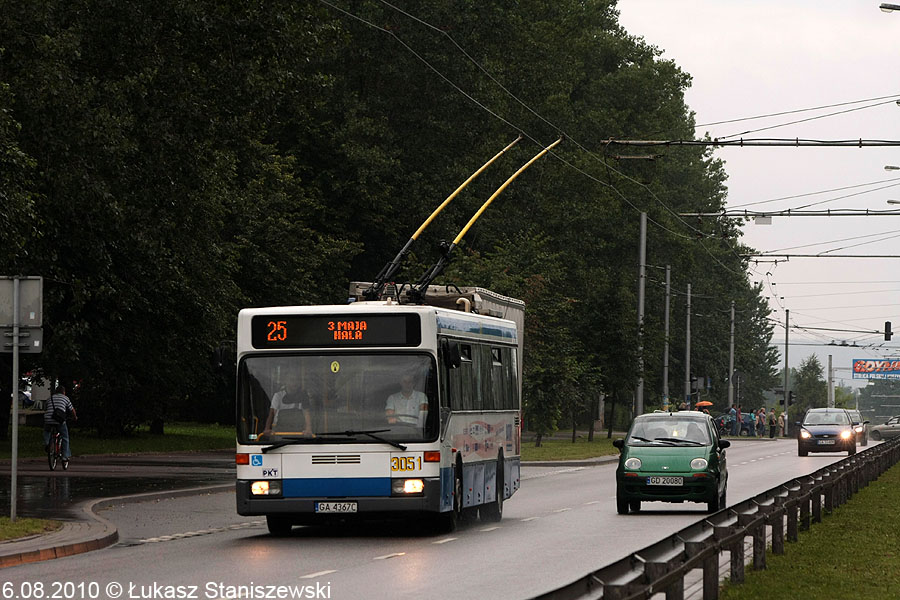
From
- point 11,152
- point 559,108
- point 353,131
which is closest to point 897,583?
point 11,152

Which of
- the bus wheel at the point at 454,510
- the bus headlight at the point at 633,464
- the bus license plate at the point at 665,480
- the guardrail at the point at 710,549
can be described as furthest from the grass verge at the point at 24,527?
the bus license plate at the point at 665,480

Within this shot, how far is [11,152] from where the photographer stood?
78.3 ft

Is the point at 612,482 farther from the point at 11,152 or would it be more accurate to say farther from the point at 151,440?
the point at 151,440

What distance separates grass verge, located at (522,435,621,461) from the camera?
47812 mm

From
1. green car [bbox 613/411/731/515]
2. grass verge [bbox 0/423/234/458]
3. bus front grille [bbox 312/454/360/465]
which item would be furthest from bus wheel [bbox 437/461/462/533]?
grass verge [bbox 0/423/234/458]

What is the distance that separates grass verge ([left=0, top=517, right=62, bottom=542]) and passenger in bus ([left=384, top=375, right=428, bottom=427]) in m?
4.19

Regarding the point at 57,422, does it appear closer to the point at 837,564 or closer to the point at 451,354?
the point at 451,354

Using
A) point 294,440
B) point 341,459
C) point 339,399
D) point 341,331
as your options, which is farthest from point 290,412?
point 341,331

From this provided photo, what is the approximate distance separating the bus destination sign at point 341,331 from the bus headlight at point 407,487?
1682 millimetres

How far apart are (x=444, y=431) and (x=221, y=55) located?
14402 millimetres

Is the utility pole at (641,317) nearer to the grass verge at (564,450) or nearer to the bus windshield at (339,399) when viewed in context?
the grass verge at (564,450)

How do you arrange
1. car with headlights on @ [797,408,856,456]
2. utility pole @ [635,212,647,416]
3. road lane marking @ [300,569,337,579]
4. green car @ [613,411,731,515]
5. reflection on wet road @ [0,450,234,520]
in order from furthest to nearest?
utility pole @ [635,212,647,416]
car with headlights on @ [797,408,856,456]
green car @ [613,411,731,515]
reflection on wet road @ [0,450,234,520]
road lane marking @ [300,569,337,579]

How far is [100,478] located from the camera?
3134 centimetres

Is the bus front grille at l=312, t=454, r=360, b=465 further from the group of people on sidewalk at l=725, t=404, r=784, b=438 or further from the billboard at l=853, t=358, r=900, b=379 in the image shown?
the billboard at l=853, t=358, r=900, b=379
